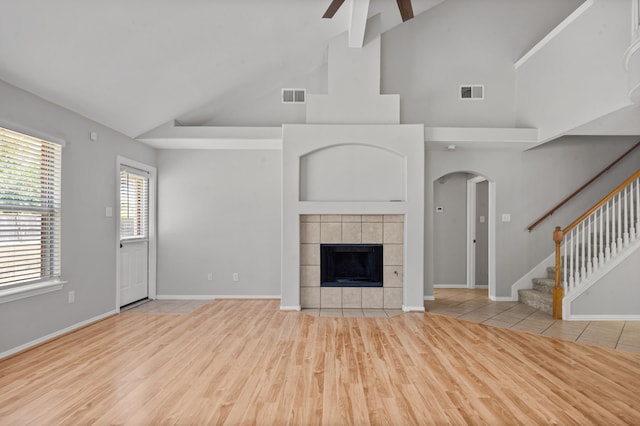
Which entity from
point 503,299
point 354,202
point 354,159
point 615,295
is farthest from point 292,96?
point 615,295

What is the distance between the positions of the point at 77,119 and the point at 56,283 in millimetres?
1891

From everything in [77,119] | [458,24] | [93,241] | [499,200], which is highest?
[458,24]

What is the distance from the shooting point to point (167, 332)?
446cm

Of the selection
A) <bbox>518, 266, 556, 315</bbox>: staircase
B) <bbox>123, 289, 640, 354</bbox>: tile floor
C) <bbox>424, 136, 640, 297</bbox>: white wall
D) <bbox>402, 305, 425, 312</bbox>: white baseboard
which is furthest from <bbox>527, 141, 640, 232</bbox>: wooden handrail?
<bbox>402, 305, 425, 312</bbox>: white baseboard

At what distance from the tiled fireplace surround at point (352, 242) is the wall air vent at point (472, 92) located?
7.90 feet

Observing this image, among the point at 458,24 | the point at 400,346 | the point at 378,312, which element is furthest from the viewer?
the point at 458,24

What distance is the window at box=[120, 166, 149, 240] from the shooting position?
569 cm

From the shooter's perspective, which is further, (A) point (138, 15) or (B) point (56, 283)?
(B) point (56, 283)

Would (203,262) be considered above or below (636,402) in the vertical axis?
above

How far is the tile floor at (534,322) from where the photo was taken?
165 inches

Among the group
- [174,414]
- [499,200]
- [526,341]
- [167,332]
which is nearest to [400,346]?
[526,341]

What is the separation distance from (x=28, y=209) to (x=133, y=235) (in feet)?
7.27

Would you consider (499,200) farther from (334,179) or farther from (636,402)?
(636,402)

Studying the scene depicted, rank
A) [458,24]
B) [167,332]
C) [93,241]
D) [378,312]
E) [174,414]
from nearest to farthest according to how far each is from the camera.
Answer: [174,414], [167,332], [93,241], [378,312], [458,24]
